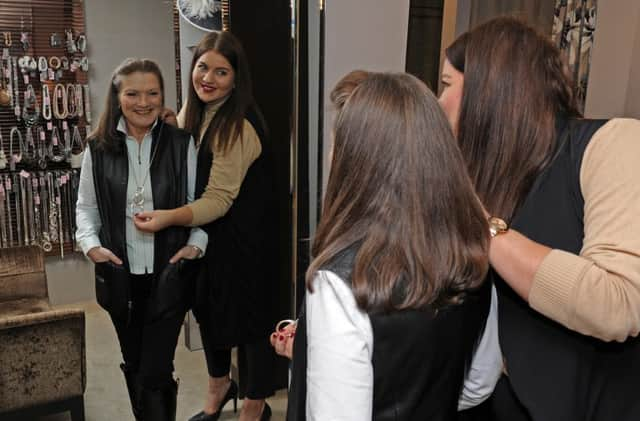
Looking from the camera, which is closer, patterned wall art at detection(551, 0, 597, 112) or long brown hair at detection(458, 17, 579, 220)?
long brown hair at detection(458, 17, 579, 220)

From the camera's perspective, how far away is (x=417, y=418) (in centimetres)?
83

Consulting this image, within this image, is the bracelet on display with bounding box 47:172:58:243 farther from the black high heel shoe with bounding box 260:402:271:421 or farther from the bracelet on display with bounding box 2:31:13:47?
the black high heel shoe with bounding box 260:402:271:421

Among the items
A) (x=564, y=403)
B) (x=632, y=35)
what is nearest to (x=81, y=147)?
(x=564, y=403)

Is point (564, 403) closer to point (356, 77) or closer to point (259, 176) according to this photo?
point (356, 77)

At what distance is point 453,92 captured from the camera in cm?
99

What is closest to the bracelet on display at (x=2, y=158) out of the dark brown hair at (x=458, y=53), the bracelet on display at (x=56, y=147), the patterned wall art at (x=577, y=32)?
the bracelet on display at (x=56, y=147)

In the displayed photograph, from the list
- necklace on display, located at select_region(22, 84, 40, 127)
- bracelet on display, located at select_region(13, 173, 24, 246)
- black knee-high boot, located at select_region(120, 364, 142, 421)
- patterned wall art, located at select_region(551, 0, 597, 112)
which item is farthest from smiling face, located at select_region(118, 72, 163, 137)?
patterned wall art, located at select_region(551, 0, 597, 112)

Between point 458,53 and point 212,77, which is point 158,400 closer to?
point 212,77

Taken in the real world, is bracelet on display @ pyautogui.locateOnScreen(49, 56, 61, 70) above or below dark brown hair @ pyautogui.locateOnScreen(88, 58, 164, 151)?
above

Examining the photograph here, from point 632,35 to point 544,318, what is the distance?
1.58 m

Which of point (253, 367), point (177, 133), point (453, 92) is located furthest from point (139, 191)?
point (453, 92)

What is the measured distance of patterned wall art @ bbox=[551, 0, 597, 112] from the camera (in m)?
2.12

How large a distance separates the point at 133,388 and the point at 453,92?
131cm

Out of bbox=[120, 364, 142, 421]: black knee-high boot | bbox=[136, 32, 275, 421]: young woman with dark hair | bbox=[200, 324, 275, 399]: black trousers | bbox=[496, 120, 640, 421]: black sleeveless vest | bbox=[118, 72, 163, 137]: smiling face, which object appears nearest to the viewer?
bbox=[496, 120, 640, 421]: black sleeveless vest
